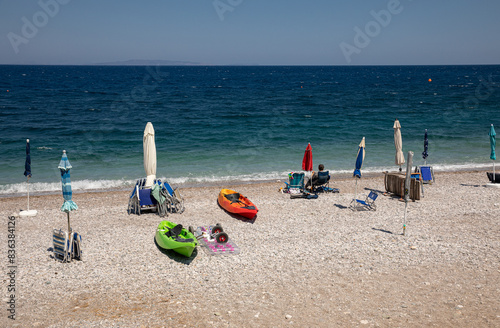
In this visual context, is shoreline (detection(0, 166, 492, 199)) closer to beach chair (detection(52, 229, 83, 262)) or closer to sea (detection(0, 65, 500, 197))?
sea (detection(0, 65, 500, 197))

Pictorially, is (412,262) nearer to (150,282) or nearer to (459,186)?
(150,282)

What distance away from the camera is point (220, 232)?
10.9 metres

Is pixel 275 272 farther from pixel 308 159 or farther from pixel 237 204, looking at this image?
pixel 308 159

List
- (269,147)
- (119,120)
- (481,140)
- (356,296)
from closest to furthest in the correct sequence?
(356,296), (269,147), (481,140), (119,120)

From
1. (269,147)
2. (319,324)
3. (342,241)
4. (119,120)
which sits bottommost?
(319,324)

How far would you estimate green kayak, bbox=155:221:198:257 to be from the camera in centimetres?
939

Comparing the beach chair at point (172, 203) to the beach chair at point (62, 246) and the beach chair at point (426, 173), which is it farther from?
the beach chair at point (426, 173)

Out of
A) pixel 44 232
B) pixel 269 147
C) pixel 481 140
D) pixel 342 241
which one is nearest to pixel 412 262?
pixel 342 241

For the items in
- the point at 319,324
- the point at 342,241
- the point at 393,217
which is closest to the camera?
the point at 319,324

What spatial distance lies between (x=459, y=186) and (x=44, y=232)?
16.2 metres

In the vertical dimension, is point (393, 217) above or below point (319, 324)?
above

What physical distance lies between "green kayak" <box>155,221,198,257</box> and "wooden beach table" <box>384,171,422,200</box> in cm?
885

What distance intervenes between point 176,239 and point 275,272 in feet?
9.19

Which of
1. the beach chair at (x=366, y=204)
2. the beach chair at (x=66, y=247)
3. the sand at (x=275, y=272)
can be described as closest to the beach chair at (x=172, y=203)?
the sand at (x=275, y=272)
